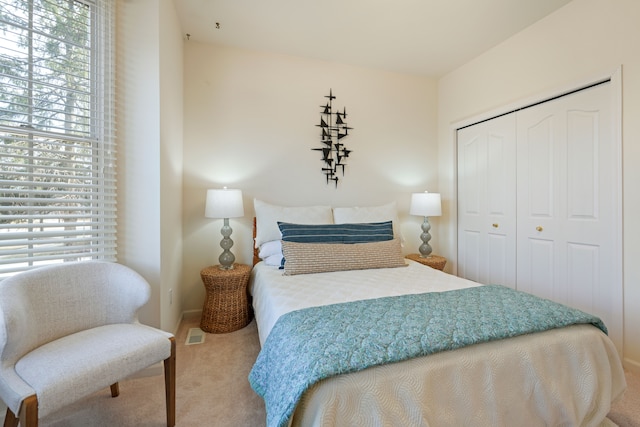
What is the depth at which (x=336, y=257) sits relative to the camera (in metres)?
2.23

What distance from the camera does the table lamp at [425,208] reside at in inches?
121

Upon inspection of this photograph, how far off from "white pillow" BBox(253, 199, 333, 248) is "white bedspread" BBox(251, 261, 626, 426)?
116 cm

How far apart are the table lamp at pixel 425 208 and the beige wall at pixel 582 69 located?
3.39ft

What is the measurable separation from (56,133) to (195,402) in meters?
1.69

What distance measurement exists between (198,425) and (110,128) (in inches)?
69.2

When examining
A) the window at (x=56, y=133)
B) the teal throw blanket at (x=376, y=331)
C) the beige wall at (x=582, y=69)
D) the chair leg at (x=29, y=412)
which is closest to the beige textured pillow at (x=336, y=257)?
the teal throw blanket at (x=376, y=331)

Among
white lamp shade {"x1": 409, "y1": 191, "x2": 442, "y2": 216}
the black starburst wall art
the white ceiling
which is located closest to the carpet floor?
white lamp shade {"x1": 409, "y1": 191, "x2": 442, "y2": 216}

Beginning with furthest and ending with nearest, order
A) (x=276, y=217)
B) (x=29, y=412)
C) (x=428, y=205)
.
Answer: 1. (x=428, y=205)
2. (x=276, y=217)
3. (x=29, y=412)

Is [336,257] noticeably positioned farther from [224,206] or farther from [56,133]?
[56,133]

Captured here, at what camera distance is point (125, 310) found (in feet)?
5.06

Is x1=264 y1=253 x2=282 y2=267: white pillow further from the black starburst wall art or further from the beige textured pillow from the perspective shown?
the black starburst wall art

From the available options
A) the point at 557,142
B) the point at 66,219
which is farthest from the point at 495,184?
the point at 66,219

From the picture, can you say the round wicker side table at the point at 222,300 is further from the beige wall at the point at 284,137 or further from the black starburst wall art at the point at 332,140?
the black starburst wall art at the point at 332,140

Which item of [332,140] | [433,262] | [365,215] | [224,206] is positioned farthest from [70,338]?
[433,262]
